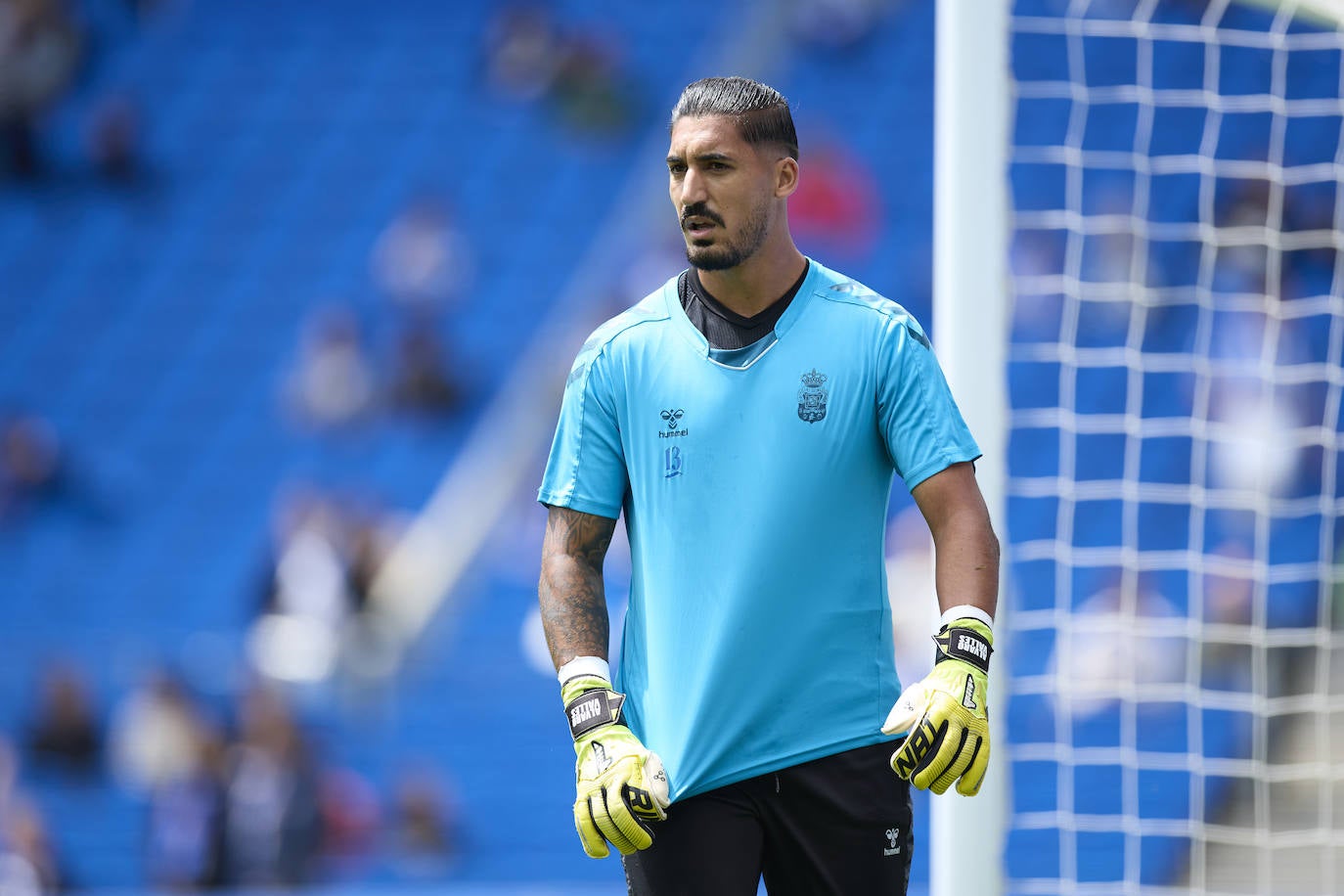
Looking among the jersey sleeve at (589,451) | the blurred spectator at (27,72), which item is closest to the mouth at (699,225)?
the jersey sleeve at (589,451)

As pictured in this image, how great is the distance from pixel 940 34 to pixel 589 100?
1046 centimetres

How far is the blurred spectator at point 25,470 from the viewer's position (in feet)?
42.3

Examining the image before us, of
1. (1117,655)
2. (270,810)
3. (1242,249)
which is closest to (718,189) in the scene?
(1117,655)

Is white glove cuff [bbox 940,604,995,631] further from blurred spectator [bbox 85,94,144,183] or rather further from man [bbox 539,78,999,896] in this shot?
blurred spectator [bbox 85,94,144,183]

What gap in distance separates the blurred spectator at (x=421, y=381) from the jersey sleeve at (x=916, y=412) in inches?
409

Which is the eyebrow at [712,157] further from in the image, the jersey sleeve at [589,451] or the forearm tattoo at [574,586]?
the forearm tattoo at [574,586]

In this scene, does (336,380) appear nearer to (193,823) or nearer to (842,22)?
(193,823)

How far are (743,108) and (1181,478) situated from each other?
9.05 meters

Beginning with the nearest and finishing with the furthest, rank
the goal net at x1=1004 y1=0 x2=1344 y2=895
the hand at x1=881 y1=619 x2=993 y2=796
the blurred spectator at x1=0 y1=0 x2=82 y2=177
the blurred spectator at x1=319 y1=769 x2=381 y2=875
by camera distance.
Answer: the hand at x1=881 y1=619 x2=993 y2=796
the goal net at x1=1004 y1=0 x2=1344 y2=895
the blurred spectator at x1=319 y1=769 x2=381 y2=875
the blurred spectator at x1=0 y1=0 x2=82 y2=177

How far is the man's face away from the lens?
10.1 ft

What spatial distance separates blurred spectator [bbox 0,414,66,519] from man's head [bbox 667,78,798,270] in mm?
10940

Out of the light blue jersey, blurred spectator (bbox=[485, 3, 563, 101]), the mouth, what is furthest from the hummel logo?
blurred spectator (bbox=[485, 3, 563, 101])

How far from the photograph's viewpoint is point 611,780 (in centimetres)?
291

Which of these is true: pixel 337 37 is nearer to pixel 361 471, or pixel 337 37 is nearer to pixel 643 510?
pixel 361 471
